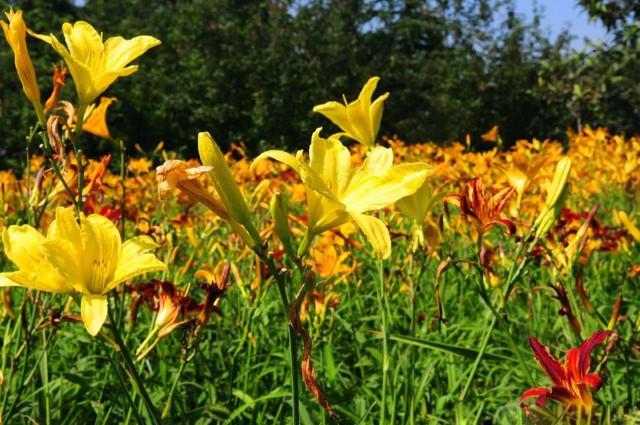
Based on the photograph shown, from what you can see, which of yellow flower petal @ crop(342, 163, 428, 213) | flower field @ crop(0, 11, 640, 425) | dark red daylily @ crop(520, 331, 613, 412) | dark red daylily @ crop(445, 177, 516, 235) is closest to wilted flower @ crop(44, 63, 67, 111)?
flower field @ crop(0, 11, 640, 425)

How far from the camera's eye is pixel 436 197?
1.24 meters

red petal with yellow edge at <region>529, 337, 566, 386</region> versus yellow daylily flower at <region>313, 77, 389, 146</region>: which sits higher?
yellow daylily flower at <region>313, 77, 389, 146</region>

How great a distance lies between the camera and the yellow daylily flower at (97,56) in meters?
0.95

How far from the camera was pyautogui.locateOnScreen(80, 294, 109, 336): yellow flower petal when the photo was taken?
2.35 feet

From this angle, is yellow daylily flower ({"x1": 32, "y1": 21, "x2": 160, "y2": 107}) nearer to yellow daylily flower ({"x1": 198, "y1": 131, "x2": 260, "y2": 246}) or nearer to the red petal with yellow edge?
yellow daylily flower ({"x1": 198, "y1": 131, "x2": 260, "y2": 246})

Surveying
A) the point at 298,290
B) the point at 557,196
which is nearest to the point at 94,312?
the point at 557,196

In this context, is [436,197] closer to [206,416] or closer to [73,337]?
[206,416]

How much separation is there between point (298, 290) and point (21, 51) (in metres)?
0.90

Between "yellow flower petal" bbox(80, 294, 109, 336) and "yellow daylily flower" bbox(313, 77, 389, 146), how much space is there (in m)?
0.55

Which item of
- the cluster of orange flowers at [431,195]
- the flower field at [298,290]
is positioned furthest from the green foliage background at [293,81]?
the flower field at [298,290]

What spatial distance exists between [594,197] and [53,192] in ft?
13.3

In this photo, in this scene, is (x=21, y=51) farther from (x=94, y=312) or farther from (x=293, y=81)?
(x=293, y=81)

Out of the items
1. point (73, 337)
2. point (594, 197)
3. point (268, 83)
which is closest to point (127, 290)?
point (73, 337)

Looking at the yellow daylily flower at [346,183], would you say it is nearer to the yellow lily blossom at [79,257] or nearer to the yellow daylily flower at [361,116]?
the yellow lily blossom at [79,257]
